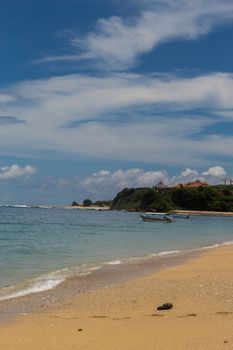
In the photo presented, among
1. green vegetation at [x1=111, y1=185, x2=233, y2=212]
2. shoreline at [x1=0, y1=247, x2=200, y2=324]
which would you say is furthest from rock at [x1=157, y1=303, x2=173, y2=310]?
green vegetation at [x1=111, y1=185, x2=233, y2=212]

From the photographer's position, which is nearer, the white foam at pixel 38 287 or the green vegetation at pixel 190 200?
the white foam at pixel 38 287

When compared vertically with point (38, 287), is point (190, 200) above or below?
above

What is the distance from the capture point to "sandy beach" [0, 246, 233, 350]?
8008 millimetres

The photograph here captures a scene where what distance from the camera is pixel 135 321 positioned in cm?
975

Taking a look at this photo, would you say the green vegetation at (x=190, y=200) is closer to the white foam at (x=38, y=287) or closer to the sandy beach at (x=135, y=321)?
the white foam at (x=38, y=287)

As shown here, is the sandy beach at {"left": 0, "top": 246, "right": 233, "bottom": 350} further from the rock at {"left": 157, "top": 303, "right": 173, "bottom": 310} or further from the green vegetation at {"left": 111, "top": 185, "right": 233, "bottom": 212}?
the green vegetation at {"left": 111, "top": 185, "right": 233, "bottom": 212}

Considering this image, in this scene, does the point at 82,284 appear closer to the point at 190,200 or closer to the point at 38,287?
the point at 38,287

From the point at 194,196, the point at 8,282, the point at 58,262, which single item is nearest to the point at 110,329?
the point at 8,282

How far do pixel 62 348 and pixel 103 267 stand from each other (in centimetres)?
1411

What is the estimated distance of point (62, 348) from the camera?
7.88 meters

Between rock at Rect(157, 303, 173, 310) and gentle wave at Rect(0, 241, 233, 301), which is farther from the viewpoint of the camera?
gentle wave at Rect(0, 241, 233, 301)

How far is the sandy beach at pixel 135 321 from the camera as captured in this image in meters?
8.01

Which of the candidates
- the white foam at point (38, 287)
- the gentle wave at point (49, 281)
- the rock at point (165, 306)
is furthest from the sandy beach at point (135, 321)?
the gentle wave at point (49, 281)

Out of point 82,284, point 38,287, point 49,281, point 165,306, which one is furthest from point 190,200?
point 165,306
